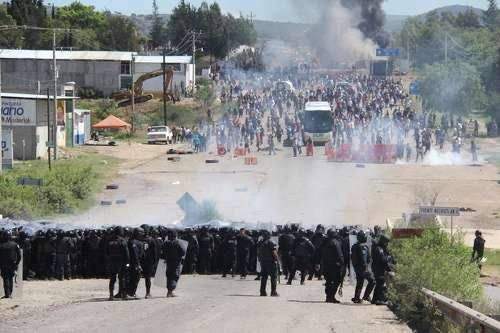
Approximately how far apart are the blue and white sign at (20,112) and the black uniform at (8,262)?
3970 cm

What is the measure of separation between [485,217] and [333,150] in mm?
19316

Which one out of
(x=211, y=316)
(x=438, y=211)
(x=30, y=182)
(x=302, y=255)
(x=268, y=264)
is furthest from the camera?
Result: (x=30, y=182)

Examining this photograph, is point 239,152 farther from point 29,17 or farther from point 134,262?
point 29,17

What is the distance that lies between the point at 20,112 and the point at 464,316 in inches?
1906

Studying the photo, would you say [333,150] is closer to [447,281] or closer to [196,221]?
[196,221]

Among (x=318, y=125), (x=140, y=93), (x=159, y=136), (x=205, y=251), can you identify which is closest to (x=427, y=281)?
(x=205, y=251)

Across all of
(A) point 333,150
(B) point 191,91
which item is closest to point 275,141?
(A) point 333,150

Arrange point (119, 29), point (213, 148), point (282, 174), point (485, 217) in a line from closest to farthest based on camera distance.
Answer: point (485, 217)
point (282, 174)
point (213, 148)
point (119, 29)

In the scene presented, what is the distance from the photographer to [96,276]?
27.3 meters

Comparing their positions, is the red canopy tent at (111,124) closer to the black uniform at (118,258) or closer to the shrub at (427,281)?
the black uniform at (118,258)

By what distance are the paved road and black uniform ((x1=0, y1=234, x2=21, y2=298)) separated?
1357 mm

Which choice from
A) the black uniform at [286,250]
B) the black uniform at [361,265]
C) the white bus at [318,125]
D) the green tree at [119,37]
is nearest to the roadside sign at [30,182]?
the black uniform at [286,250]

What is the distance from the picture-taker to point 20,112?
201 ft

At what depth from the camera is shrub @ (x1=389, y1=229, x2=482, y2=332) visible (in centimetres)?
1828
